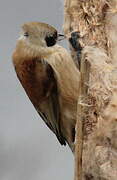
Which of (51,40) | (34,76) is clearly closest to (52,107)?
(34,76)

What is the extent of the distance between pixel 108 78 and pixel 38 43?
0.64 m

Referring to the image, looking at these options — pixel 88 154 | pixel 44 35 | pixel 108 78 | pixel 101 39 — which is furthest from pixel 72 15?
pixel 88 154

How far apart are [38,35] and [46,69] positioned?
0.13m

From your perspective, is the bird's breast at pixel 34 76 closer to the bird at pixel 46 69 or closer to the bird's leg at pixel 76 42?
the bird at pixel 46 69

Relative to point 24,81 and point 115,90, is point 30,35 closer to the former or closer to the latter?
point 24,81

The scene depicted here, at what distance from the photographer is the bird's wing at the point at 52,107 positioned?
2.25 metres

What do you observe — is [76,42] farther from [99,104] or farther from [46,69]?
[99,104]

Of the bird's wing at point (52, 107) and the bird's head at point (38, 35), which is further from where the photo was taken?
the bird's wing at point (52, 107)

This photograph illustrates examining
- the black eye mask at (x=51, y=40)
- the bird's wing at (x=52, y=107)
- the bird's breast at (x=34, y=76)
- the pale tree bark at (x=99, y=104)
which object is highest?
the pale tree bark at (x=99, y=104)

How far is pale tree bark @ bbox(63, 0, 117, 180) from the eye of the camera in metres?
1.47

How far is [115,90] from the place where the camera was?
1.57 meters

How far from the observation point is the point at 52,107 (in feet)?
7.64

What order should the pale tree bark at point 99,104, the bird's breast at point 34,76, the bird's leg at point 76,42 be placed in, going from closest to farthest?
the pale tree bark at point 99,104 < the bird's leg at point 76,42 < the bird's breast at point 34,76

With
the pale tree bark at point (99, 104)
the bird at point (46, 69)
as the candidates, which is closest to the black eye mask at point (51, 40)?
the bird at point (46, 69)
